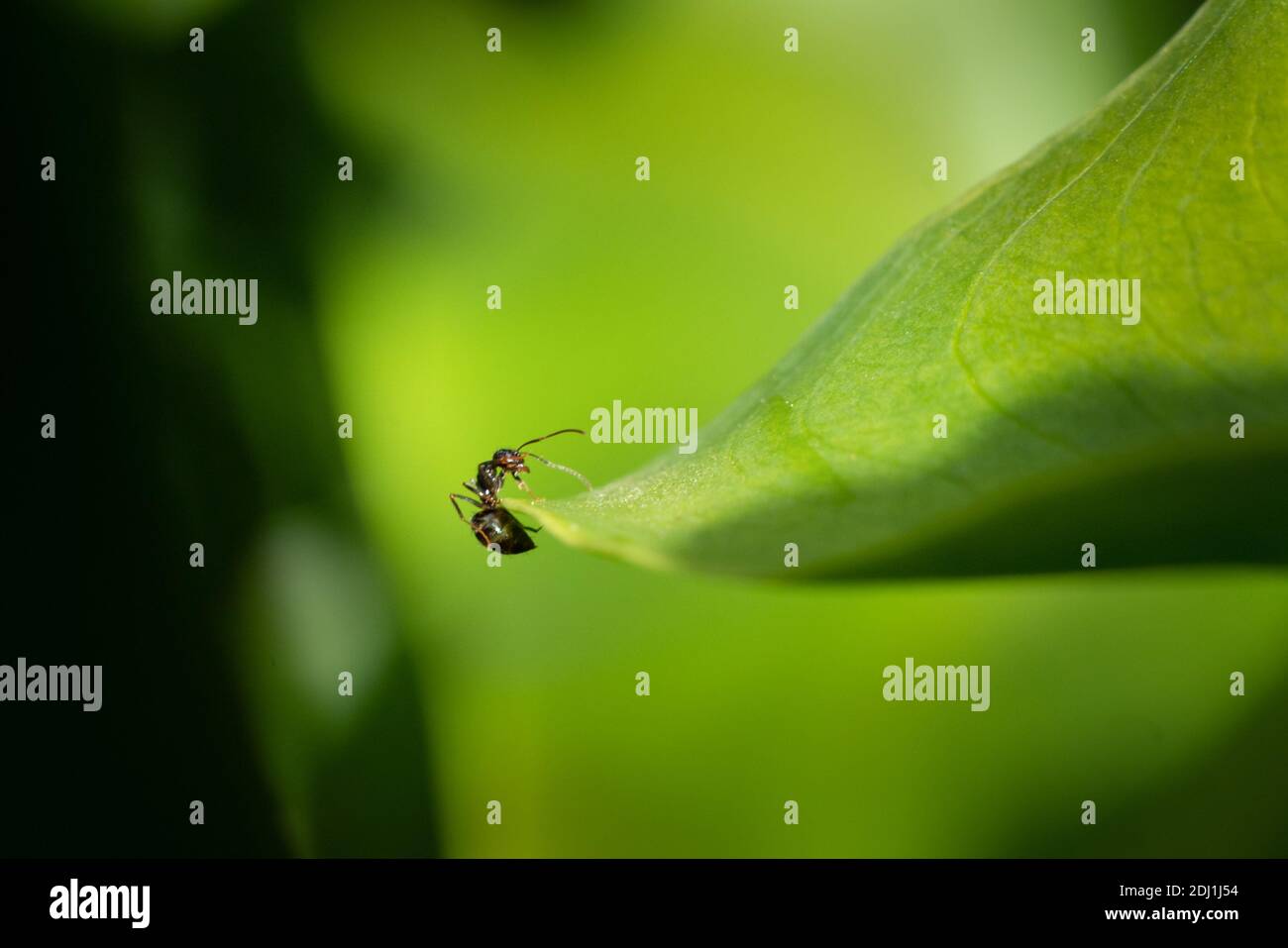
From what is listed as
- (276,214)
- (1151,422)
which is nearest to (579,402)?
(276,214)

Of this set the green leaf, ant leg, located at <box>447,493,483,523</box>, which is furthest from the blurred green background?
the green leaf

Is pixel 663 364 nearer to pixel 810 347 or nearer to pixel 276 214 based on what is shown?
pixel 276 214

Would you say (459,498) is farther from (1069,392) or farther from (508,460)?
(1069,392)

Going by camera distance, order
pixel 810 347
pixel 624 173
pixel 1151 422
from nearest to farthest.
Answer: pixel 1151 422 → pixel 810 347 → pixel 624 173

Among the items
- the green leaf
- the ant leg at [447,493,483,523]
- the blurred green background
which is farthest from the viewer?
the ant leg at [447,493,483,523]

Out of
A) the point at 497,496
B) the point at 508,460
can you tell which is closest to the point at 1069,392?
the point at 497,496

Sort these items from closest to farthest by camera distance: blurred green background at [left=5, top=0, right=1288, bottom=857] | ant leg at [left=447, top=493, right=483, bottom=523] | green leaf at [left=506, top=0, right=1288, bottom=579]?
1. green leaf at [left=506, top=0, right=1288, bottom=579]
2. blurred green background at [left=5, top=0, right=1288, bottom=857]
3. ant leg at [left=447, top=493, right=483, bottom=523]

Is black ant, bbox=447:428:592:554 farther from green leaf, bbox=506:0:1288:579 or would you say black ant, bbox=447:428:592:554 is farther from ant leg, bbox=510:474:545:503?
green leaf, bbox=506:0:1288:579
